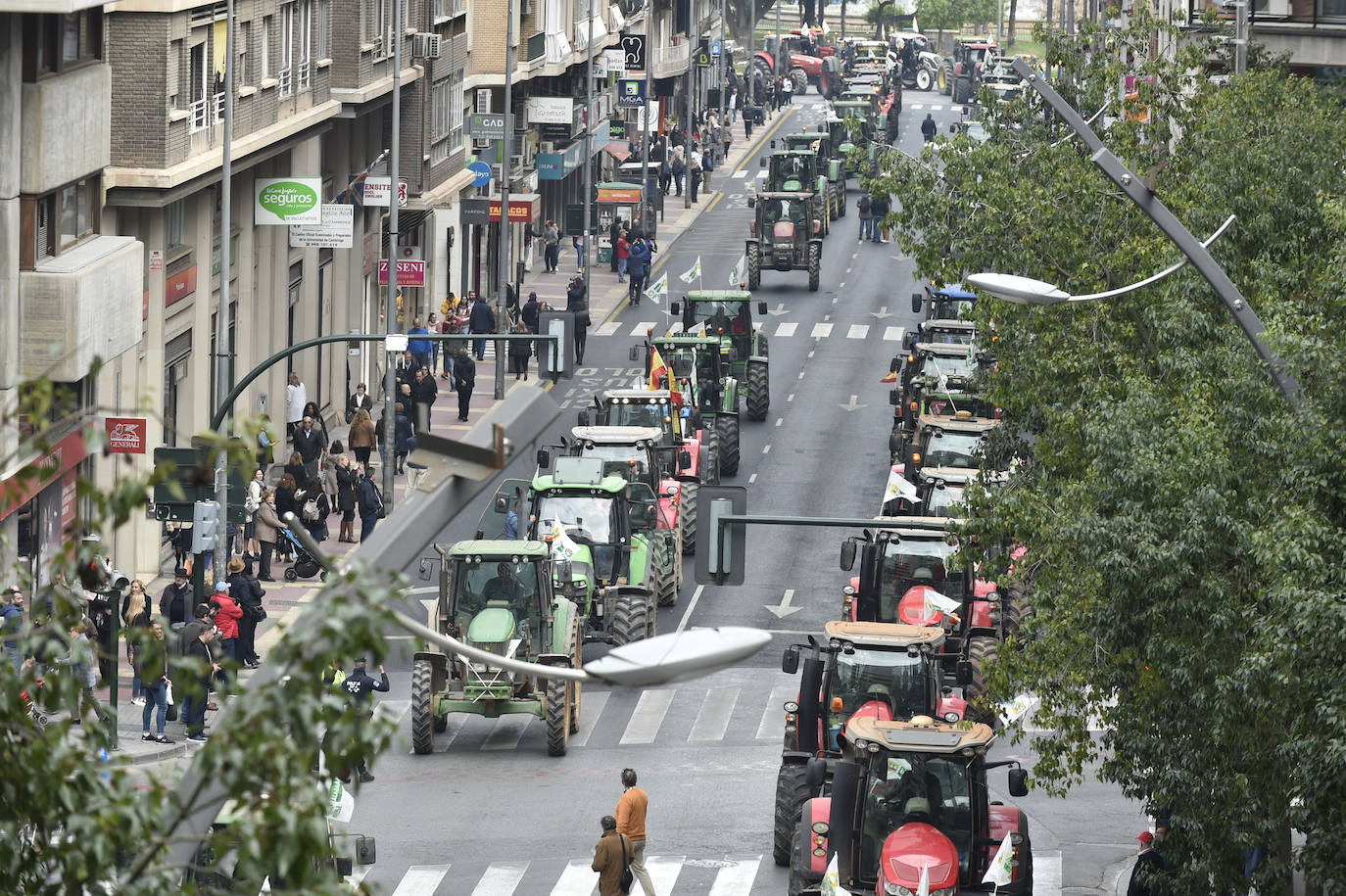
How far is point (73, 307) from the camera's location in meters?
31.0

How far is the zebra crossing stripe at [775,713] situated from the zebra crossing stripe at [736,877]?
17.3ft

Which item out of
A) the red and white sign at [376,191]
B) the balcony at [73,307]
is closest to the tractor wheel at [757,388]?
the red and white sign at [376,191]

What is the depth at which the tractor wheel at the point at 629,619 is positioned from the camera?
102 feet

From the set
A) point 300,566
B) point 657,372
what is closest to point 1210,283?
point 300,566

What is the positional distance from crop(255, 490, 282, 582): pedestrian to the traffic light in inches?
279

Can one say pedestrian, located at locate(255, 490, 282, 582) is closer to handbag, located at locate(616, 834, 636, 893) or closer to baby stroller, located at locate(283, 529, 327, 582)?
baby stroller, located at locate(283, 529, 327, 582)

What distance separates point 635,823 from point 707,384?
25170 millimetres

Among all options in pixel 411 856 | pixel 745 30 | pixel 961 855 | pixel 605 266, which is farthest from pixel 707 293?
pixel 745 30

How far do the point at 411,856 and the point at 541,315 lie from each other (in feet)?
86.5

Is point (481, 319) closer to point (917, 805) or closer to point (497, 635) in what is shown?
point (497, 635)

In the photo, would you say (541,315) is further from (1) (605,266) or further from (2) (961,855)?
(2) (961,855)

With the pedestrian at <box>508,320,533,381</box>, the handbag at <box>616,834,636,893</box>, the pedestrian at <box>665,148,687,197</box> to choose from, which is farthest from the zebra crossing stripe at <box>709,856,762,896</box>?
the pedestrian at <box>665,148,687,197</box>

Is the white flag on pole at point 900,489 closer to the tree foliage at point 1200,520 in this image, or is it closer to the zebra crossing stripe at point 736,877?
the tree foliage at point 1200,520

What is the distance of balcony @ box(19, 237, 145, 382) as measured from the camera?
3081 cm
